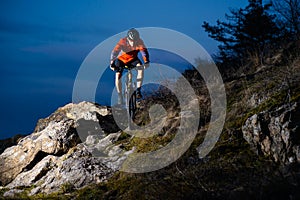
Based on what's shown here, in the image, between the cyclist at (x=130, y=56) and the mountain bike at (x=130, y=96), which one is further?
the mountain bike at (x=130, y=96)

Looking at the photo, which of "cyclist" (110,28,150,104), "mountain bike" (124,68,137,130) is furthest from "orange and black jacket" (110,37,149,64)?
"mountain bike" (124,68,137,130)

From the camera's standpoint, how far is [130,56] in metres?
11.6

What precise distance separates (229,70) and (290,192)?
9290 mm

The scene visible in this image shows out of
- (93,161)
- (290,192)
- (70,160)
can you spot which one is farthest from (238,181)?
(70,160)

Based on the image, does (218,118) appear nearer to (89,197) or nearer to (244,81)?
(244,81)

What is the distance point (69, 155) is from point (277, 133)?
5748 millimetres

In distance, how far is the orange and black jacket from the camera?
11.4 meters

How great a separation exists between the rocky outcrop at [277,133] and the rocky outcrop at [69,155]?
3.33 metres

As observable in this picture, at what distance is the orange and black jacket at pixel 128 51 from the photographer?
A: 11367 millimetres

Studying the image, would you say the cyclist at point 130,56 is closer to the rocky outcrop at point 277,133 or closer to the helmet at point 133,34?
the helmet at point 133,34

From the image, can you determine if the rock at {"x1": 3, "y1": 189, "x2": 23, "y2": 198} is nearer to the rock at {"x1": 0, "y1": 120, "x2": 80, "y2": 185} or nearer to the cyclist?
the rock at {"x1": 0, "y1": 120, "x2": 80, "y2": 185}

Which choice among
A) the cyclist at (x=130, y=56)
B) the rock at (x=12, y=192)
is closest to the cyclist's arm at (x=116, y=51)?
the cyclist at (x=130, y=56)

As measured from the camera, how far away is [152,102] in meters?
12.5

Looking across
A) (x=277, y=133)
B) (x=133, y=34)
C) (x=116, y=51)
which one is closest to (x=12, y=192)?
(x=116, y=51)
